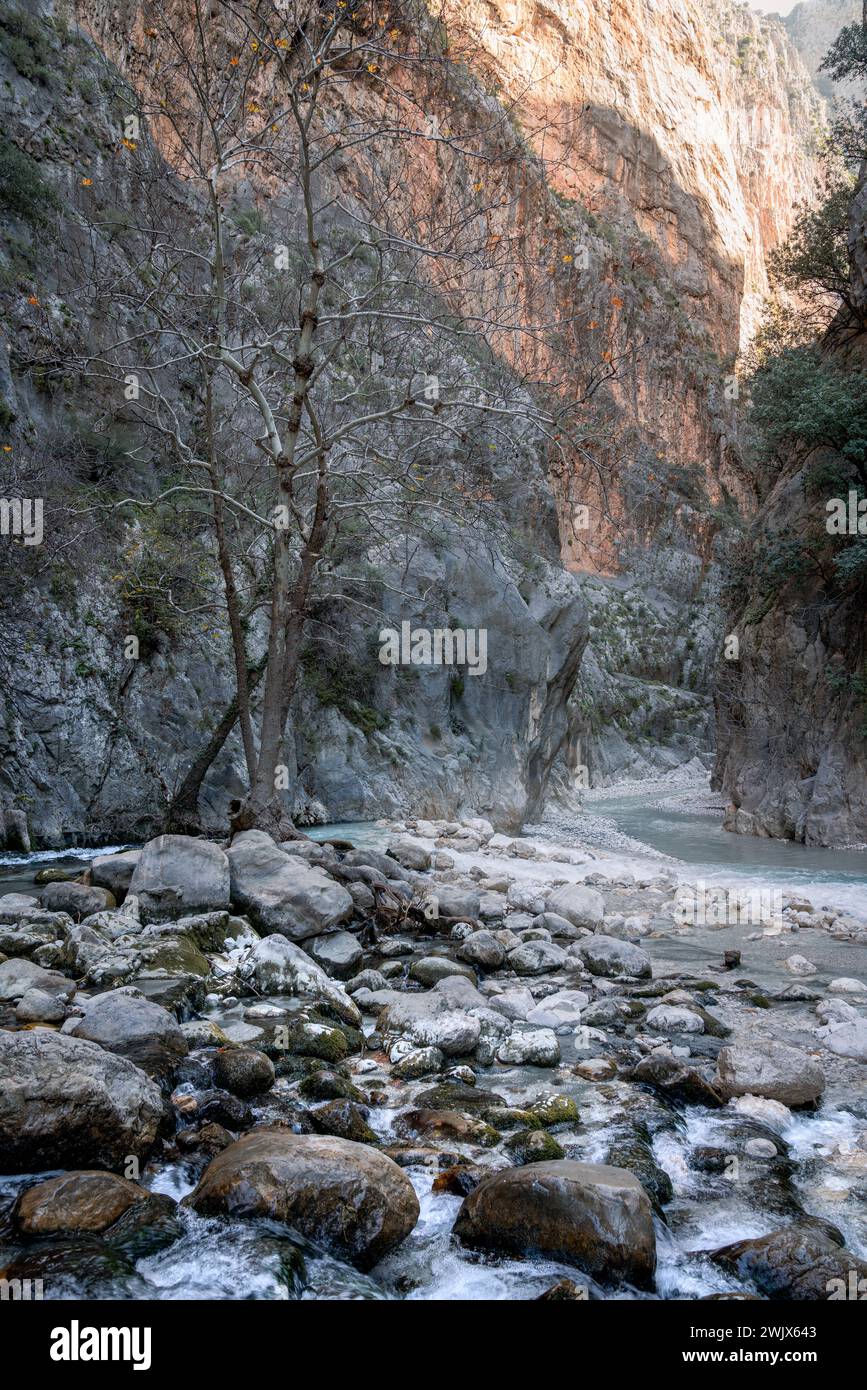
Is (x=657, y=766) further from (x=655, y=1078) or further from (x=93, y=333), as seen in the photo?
(x=655, y=1078)

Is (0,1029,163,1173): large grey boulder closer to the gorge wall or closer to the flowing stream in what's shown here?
the flowing stream

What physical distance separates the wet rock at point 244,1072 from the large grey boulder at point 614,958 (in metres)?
3.48

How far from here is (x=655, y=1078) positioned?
485cm

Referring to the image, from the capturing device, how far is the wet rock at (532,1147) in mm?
3918

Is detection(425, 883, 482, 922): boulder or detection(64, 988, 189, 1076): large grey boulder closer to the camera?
detection(64, 988, 189, 1076): large grey boulder

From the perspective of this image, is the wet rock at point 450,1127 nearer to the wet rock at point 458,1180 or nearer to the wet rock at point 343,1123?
the wet rock at point 343,1123

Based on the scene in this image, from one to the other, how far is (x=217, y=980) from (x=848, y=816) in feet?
50.9

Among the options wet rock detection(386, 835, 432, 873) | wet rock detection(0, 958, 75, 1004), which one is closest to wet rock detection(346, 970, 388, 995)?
wet rock detection(0, 958, 75, 1004)

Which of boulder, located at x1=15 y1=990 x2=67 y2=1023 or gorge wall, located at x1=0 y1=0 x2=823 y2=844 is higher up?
gorge wall, located at x1=0 y1=0 x2=823 y2=844

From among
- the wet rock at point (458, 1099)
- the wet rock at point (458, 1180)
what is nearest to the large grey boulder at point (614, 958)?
the wet rock at point (458, 1099)

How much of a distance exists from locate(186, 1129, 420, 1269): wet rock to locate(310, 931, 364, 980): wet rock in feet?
11.0

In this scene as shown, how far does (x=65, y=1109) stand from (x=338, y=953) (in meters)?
3.59

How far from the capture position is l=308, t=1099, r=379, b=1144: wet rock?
4047mm
